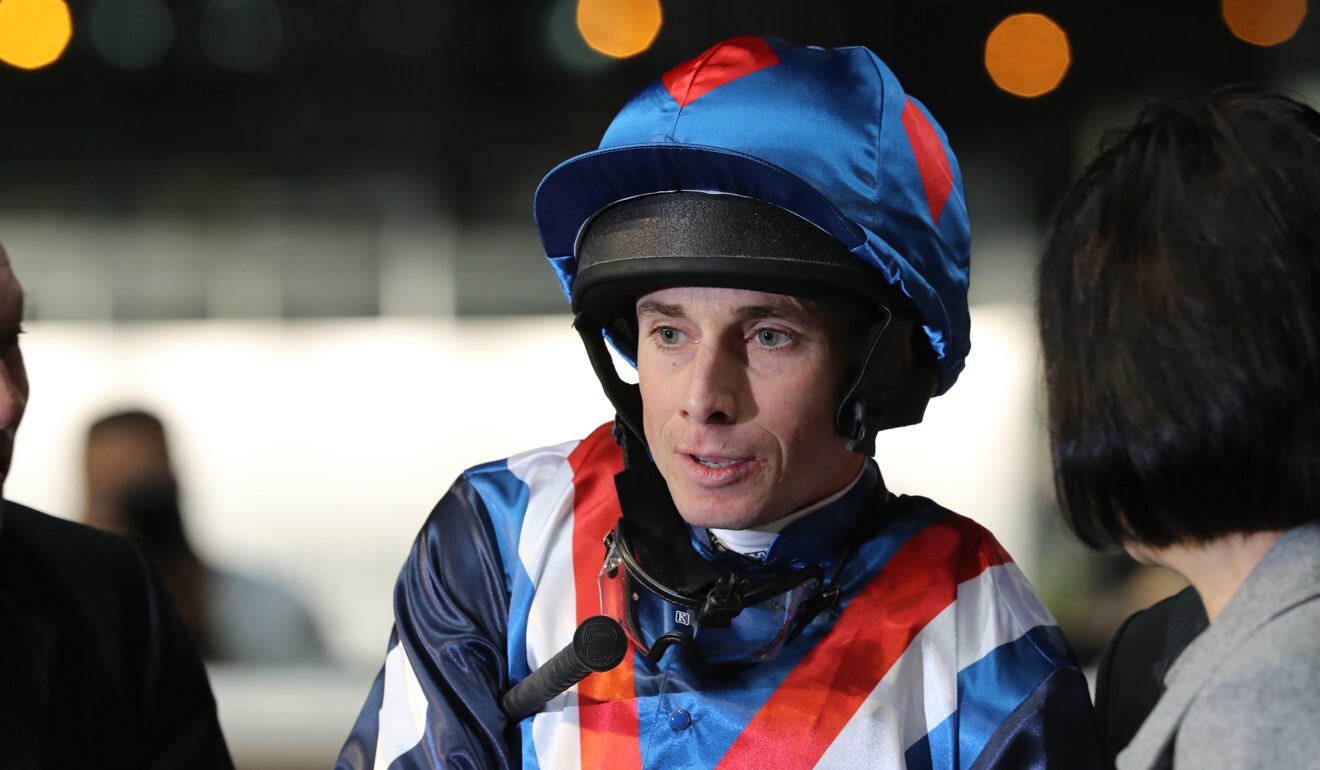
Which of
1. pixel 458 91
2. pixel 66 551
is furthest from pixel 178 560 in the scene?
pixel 66 551

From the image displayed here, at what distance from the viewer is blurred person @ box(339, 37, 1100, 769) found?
4.32 feet

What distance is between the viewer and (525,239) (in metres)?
4.21

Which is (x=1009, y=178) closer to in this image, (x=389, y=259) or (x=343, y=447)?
(x=389, y=259)

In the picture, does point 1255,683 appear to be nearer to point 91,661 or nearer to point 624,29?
point 91,661

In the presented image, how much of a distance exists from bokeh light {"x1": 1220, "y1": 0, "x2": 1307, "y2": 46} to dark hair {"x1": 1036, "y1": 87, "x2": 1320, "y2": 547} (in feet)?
10.5

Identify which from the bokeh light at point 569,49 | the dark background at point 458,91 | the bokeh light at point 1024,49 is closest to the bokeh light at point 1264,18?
the dark background at point 458,91

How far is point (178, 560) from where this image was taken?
3.98 metres

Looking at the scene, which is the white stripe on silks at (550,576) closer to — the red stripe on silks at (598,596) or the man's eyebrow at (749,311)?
the red stripe on silks at (598,596)

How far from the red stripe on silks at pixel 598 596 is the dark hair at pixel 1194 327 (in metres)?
0.56

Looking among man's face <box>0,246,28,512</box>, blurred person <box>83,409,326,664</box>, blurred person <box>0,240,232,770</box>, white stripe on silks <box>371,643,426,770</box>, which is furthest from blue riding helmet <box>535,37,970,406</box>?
blurred person <box>83,409,326,664</box>

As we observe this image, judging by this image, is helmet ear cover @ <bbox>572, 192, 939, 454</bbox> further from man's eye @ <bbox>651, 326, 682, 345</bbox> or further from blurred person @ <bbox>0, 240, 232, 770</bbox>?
blurred person @ <bbox>0, 240, 232, 770</bbox>

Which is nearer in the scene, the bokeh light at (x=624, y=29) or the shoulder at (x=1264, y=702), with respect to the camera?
the shoulder at (x=1264, y=702)

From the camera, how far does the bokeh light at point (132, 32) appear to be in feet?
13.8

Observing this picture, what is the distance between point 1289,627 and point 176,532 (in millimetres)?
3568
